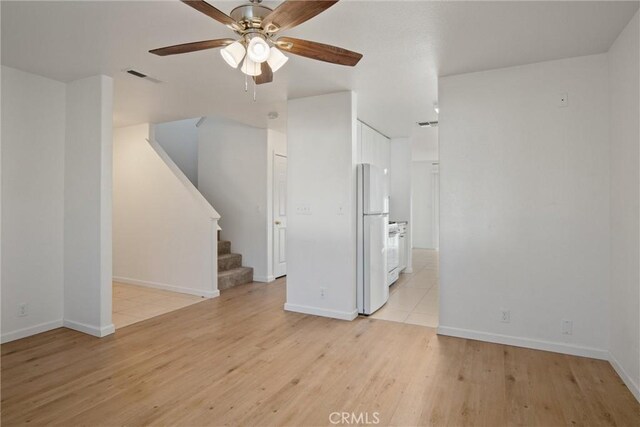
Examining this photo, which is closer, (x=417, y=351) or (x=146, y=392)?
(x=146, y=392)

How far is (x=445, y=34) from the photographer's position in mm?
2580

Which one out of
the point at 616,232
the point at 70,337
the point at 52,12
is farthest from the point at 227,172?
the point at 616,232

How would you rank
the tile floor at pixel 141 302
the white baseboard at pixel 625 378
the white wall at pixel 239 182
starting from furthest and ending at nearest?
the white wall at pixel 239 182 < the tile floor at pixel 141 302 < the white baseboard at pixel 625 378

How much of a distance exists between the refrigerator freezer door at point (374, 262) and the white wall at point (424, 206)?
6167 millimetres

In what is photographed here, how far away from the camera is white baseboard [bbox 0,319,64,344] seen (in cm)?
326

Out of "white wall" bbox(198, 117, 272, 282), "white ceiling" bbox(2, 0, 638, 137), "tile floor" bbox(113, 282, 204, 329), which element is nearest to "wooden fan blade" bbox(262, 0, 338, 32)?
"white ceiling" bbox(2, 0, 638, 137)

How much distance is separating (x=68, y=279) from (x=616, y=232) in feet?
16.0

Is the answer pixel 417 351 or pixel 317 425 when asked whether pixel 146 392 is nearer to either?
pixel 317 425

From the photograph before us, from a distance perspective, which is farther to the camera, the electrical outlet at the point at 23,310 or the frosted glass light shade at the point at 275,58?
the electrical outlet at the point at 23,310

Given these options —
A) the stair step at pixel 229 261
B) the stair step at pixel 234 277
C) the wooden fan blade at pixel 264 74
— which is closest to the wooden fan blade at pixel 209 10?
the wooden fan blade at pixel 264 74

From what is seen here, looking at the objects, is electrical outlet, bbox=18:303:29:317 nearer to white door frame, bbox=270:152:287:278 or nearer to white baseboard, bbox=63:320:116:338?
white baseboard, bbox=63:320:116:338

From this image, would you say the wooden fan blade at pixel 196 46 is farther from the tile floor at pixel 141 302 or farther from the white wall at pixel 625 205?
the tile floor at pixel 141 302

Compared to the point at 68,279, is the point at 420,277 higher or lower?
lower

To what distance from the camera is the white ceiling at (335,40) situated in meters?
2.27
